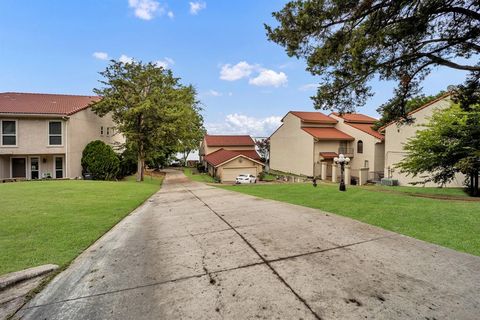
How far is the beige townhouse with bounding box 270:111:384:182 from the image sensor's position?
90.2 feet

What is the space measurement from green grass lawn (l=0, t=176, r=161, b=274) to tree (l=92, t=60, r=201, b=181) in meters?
11.8

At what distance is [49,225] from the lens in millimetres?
5973

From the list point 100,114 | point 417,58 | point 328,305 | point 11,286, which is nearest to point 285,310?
point 328,305

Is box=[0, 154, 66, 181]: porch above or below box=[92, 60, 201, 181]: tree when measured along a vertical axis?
below

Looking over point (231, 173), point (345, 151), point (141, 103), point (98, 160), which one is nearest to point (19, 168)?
point (98, 160)

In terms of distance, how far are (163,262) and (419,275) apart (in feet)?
12.1

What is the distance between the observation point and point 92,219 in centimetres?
682

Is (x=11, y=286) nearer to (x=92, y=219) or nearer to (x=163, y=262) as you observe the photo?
(x=163, y=262)

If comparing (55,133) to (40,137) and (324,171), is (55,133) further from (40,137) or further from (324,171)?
(324,171)

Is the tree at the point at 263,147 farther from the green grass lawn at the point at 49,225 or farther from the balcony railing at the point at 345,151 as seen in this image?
the green grass lawn at the point at 49,225

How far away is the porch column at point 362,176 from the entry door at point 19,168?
2932 centimetres

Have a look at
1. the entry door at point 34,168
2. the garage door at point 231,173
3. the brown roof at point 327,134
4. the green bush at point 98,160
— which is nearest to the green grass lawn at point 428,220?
the green bush at point 98,160

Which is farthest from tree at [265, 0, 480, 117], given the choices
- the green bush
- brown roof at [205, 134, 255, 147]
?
brown roof at [205, 134, 255, 147]

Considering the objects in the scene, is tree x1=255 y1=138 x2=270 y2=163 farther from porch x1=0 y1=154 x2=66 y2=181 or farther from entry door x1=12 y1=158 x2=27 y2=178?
entry door x1=12 y1=158 x2=27 y2=178
